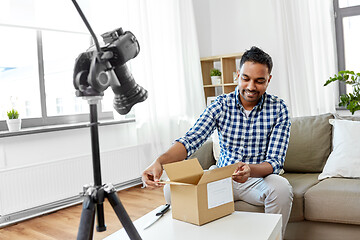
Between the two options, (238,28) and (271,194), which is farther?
(238,28)

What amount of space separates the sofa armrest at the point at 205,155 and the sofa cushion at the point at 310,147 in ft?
1.53

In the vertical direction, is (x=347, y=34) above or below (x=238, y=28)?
below

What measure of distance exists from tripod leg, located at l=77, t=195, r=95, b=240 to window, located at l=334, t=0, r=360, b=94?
370 cm

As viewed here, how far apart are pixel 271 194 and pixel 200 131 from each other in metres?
0.45

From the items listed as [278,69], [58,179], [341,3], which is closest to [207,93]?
[278,69]

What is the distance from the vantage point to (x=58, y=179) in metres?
3.05

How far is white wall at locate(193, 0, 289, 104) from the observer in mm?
4355

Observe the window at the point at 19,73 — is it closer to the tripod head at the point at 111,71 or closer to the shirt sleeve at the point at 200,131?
→ the shirt sleeve at the point at 200,131

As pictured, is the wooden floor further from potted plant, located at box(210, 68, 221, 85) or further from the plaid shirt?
potted plant, located at box(210, 68, 221, 85)

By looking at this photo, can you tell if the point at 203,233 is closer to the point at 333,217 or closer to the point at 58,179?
the point at 333,217

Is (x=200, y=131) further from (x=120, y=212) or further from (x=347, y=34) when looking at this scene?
(x=347, y=34)

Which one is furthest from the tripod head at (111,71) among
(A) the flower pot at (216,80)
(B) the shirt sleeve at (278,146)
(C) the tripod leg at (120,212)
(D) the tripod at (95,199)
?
(A) the flower pot at (216,80)

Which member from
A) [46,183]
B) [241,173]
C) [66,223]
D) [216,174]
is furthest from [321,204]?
[46,183]

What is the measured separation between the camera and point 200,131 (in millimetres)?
1883
